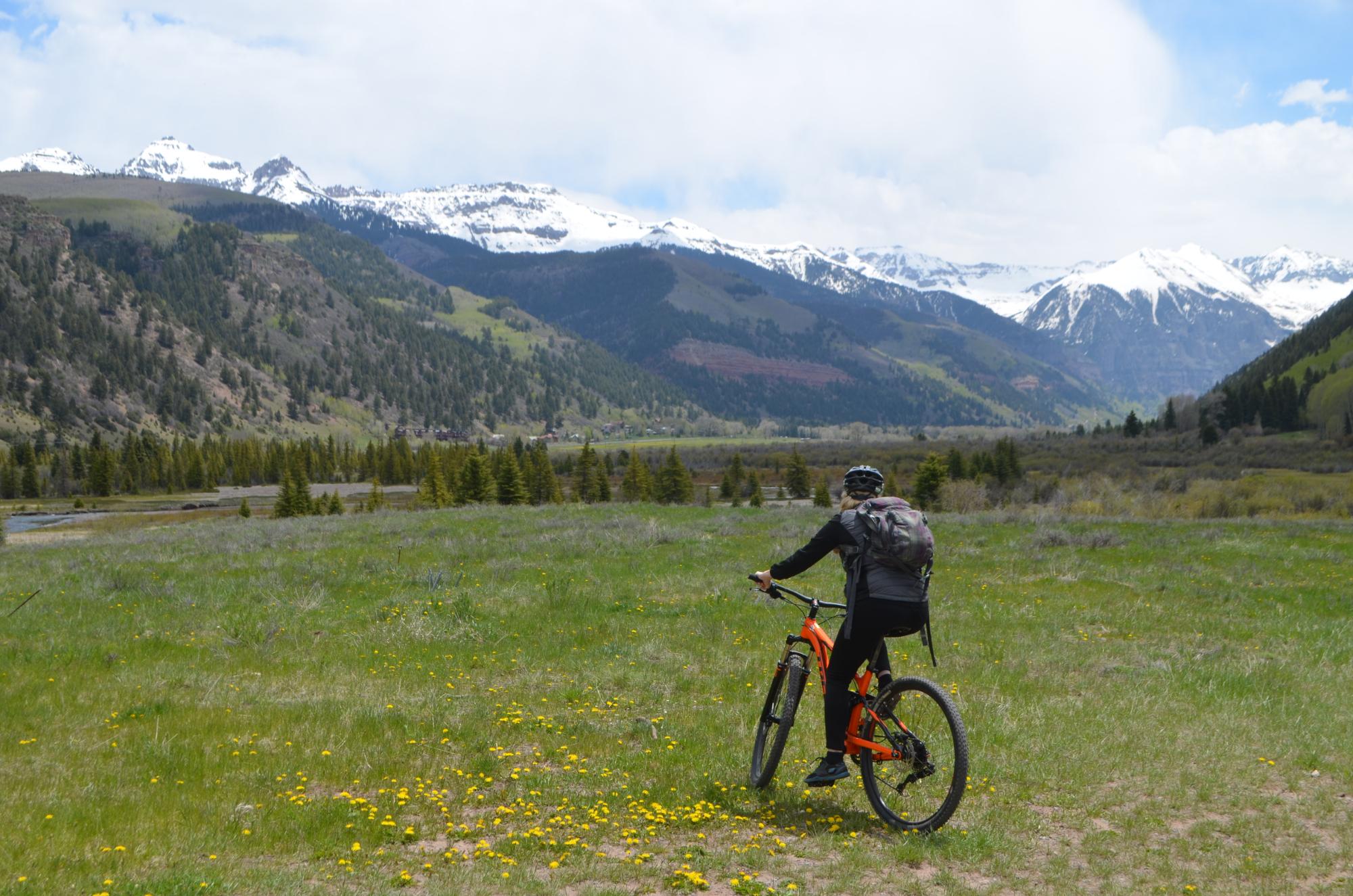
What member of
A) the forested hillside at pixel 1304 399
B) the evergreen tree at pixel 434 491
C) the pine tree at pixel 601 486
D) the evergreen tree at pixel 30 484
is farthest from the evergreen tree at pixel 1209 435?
the evergreen tree at pixel 30 484

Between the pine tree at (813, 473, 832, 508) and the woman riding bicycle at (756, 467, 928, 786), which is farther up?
the woman riding bicycle at (756, 467, 928, 786)

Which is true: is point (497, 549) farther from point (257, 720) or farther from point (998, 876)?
point (998, 876)

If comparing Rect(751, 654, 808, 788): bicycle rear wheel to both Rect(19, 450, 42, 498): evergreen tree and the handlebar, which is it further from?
Rect(19, 450, 42, 498): evergreen tree

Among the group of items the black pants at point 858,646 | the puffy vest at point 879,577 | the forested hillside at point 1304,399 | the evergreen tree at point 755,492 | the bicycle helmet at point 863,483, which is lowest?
the evergreen tree at point 755,492

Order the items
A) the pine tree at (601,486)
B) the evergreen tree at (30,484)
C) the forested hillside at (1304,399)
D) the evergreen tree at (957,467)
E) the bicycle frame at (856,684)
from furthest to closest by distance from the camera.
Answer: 1. the evergreen tree at (30,484)
2. the forested hillside at (1304,399)
3. the evergreen tree at (957,467)
4. the pine tree at (601,486)
5. the bicycle frame at (856,684)

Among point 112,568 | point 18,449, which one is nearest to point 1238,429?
point 112,568

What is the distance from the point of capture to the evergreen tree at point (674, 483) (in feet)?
308

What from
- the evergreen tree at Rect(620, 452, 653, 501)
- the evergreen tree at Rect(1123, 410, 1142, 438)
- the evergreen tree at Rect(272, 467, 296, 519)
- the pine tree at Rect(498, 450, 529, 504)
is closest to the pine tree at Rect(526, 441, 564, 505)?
the evergreen tree at Rect(620, 452, 653, 501)

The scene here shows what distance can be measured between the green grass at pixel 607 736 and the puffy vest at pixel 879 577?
2.13 metres

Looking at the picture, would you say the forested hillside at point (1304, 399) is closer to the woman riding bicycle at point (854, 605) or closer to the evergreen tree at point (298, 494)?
the evergreen tree at point (298, 494)

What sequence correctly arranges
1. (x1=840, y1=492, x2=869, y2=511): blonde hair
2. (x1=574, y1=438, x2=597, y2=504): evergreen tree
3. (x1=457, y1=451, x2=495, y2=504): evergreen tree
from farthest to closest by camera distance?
(x1=574, y1=438, x2=597, y2=504): evergreen tree < (x1=457, y1=451, x2=495, y2=504): evergreen tree < (x1=840, y1=492, x2=869, y2=511): blonde hair

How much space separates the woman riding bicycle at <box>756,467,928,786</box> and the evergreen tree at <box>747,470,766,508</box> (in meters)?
70.4

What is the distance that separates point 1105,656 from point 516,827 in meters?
11.4

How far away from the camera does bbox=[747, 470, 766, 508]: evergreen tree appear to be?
97.1 metres
